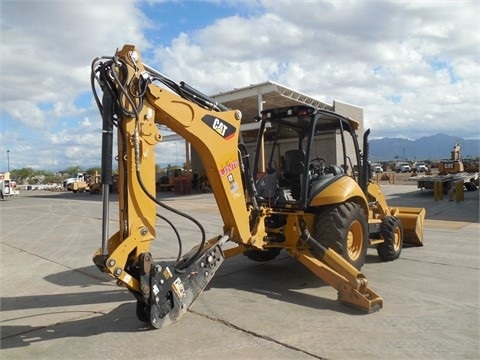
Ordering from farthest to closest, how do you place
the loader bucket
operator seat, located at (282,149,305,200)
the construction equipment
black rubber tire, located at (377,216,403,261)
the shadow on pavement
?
the construction equipment < the loader bucket < black rubber tire, located at (377,216,403,261) < operator seat, located at (282,149,305,200) < the shadow on pavement

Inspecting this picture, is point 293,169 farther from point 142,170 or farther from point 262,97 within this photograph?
point 262,97

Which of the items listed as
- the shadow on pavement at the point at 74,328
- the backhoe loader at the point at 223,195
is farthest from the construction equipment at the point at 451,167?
the shadow on pavement at the point at 74,328

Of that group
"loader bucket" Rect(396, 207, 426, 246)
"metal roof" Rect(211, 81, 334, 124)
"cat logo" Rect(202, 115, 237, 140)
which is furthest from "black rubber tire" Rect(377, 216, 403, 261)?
"metal roof" Rect(211, 81, 334, 124)

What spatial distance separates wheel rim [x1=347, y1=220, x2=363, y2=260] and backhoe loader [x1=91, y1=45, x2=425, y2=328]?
0.05 ft

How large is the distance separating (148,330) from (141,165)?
1.77m

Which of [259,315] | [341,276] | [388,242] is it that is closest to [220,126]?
[259,315]

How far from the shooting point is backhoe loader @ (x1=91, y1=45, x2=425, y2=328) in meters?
4.43

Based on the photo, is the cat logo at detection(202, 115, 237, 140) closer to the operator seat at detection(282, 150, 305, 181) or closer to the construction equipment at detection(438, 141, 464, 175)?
the operator seat at detection(282, 150, 305, 181)

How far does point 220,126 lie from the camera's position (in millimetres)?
5211

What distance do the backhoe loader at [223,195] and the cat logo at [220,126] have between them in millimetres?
13

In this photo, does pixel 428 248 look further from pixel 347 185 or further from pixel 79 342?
pixel 79 342

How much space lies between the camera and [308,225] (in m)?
6.34

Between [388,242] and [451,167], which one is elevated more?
[451,167]

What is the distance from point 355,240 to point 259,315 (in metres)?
2.42
